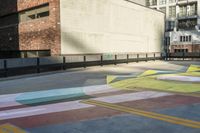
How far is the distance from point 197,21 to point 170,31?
285 inches

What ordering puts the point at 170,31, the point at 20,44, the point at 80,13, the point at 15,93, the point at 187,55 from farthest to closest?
the point at 170,31 → the point at 187,55 → the point at 20,44 → the point at 80,13 → the point at 15,93

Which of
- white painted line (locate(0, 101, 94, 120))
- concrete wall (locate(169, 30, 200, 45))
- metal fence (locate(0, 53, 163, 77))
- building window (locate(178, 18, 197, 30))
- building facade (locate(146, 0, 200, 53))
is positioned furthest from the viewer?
building window (locate(178, 18, 197, 30))

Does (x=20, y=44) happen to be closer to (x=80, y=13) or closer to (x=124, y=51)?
(x=80, y=13)

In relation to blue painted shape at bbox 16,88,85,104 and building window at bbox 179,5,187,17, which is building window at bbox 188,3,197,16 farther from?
blue painted shape at bbox 16,88,85,104

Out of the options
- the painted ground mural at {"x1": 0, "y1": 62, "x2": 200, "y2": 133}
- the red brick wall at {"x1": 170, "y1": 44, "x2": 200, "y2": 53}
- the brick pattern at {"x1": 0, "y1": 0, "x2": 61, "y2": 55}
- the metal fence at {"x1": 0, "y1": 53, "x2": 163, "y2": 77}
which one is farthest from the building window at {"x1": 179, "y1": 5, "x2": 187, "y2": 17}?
the painted ground mural at {"x1": 0, "y1": 62, "x2": 200, "y2": 133}

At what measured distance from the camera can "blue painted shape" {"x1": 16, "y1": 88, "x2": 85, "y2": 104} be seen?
8.54 metres

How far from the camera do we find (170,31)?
205 feet

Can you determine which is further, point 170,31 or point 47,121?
point 170,31

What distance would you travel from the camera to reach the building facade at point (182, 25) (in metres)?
56.5

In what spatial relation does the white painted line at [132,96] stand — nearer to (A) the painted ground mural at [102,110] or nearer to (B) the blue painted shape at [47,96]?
(A) the painted ground mural at [102,110]

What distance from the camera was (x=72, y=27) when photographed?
21.5 metres

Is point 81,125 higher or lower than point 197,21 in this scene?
lower

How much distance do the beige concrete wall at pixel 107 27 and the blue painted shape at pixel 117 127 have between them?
15514 millimetres

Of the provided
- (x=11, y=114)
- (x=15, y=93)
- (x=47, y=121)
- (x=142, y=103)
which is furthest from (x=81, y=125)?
(x=15, y=93)
